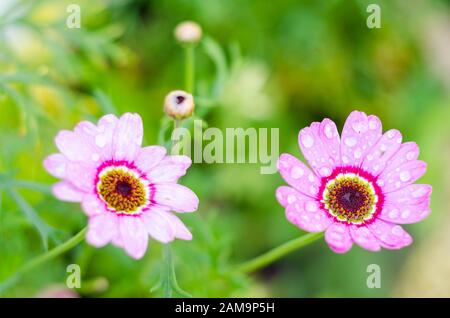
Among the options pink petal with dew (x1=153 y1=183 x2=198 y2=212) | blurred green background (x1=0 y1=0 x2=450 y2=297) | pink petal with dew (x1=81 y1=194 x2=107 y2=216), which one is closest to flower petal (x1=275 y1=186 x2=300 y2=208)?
pink petal with dew (x1=153 y1=183 x2=198 y2=212)

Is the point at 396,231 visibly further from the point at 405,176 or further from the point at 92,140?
the point at 92,140

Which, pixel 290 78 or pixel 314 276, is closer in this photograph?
pixel 314 276

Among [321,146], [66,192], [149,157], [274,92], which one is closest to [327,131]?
[321,146]

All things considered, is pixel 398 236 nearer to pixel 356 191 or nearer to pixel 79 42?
pixel 356 191

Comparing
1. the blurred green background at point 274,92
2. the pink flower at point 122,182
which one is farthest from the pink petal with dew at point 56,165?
the blurred green background at point 274,92

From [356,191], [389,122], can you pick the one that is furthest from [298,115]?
[356,191]

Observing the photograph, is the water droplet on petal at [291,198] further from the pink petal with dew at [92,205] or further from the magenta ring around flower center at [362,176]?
the pink petal with dew at [92,205]
